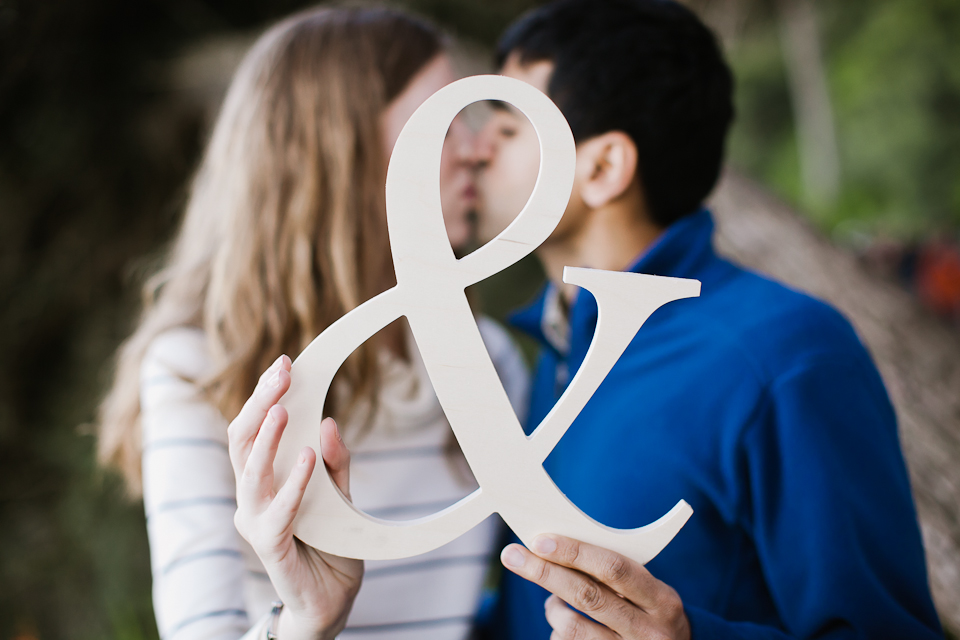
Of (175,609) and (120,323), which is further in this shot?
(120,323)

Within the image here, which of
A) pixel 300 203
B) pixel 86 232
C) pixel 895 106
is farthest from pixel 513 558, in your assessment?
pixel 895 106

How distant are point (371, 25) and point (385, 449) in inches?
34.2

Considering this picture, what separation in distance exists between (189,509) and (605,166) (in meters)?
0.92

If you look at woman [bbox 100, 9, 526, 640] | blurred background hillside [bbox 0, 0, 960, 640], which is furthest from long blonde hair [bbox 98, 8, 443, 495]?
blurred background hillside [bbox 0, 0, 960, 640]

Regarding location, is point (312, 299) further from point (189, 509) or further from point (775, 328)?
point (775, 328)

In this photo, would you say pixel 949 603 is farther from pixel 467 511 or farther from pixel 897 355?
pixel 467 511

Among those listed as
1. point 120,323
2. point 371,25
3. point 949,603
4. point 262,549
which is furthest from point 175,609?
point 120,323

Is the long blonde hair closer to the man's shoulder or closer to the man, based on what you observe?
the man

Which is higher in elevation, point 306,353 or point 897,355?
point 306,353

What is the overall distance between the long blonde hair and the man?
0.89 ft

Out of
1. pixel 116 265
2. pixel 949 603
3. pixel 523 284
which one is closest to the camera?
pixel 949 603

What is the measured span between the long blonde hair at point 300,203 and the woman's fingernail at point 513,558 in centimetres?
55

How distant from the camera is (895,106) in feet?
32.4

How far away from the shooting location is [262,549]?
67cm
